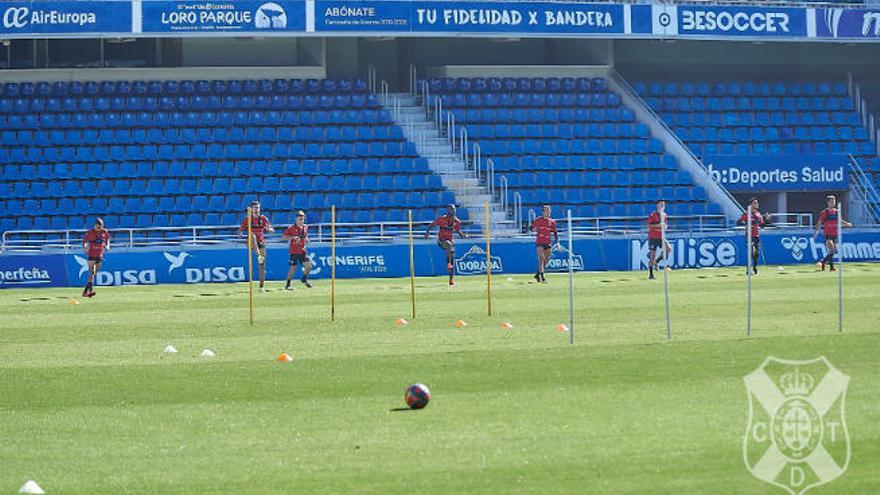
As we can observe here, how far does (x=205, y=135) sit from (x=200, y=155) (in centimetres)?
121

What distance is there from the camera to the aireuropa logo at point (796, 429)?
40.7ft

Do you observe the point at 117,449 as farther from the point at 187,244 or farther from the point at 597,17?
the point at 597,17

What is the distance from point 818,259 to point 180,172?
67.1ft

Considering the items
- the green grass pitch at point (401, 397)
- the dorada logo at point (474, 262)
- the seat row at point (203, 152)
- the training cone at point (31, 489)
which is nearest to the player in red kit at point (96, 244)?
the green grass pitch at point (401, 397)

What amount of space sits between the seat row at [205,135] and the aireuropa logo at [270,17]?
135 inches

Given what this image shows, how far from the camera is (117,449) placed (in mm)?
14570

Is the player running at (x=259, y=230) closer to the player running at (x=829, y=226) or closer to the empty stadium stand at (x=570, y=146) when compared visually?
the empty stadium stand at (x=570, y=146)

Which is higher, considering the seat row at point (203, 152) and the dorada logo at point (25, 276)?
Answer: the seat row at point (203, 152)

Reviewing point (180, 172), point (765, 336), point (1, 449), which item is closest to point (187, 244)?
point (180, 172)

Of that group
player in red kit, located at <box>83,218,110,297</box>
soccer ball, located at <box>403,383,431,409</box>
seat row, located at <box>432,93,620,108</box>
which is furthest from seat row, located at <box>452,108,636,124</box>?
soccer ball, located at <box>403,383,431,409</box>

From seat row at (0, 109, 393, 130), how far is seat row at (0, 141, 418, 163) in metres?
1.19

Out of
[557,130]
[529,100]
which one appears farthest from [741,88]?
[529,100]

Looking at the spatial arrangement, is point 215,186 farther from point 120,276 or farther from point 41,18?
point 41,18

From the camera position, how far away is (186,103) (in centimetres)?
5622
